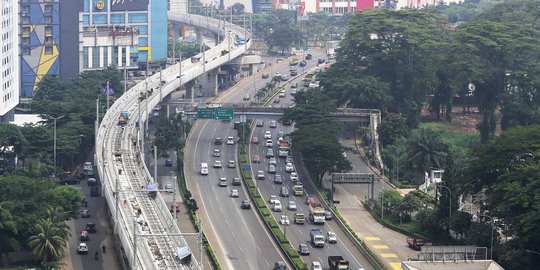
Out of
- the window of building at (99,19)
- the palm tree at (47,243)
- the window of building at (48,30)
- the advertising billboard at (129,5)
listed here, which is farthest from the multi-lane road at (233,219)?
the advertising billboard at (129,5)

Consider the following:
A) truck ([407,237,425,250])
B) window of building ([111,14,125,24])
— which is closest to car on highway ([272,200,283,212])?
truck ([407,237,425,250])

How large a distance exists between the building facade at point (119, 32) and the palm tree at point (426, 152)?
2462 inches

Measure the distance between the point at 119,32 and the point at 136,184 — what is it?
→ 79255mm

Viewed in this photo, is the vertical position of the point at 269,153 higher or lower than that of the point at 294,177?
higher

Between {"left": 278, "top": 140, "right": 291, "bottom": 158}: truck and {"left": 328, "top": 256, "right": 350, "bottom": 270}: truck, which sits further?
{"left": 278, "top": 140, "right": 291, "bottom": 158}: truck

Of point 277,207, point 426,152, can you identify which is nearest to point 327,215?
point 277,207

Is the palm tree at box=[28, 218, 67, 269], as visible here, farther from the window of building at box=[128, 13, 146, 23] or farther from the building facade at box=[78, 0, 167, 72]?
the window of building at box=[128, 13, 146, 23]

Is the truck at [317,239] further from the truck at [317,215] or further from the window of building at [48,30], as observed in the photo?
the window of building at [48,30]

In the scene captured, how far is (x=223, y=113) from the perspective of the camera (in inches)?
5679

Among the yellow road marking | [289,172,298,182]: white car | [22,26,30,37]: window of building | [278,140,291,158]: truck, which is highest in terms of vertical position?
[22,26,30,37]: window of building

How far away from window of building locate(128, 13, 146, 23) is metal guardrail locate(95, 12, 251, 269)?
24.0m

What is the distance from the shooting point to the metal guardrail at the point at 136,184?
8975cm

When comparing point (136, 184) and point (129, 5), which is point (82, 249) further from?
point (129, 5)

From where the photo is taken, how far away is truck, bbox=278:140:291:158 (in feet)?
451
